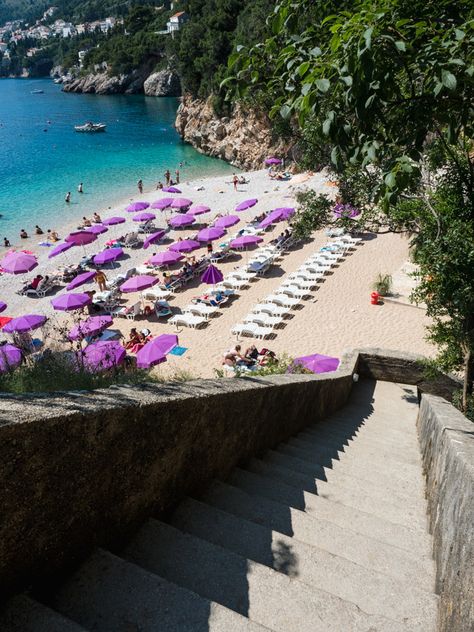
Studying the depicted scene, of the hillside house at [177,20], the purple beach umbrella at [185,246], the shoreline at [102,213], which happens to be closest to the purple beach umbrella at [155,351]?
the purple beach umbrella at [185,246]

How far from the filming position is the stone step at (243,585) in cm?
198

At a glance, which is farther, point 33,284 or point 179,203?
point 179,203

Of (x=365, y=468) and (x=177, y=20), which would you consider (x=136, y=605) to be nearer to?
(x=365, y=468)

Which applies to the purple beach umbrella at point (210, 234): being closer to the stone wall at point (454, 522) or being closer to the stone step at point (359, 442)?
the stone step at point (359, 442)

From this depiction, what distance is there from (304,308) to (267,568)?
15409mm

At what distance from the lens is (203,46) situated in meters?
53.4

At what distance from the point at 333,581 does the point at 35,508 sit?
1.56 m

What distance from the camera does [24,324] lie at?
16172mm

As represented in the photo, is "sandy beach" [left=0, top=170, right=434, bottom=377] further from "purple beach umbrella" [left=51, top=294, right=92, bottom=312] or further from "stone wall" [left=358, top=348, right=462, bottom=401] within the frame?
"stone wall" [left=358, top=348, right=462, bottom=401]

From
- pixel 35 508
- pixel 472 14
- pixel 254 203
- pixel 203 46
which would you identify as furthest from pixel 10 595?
pixel 203 46

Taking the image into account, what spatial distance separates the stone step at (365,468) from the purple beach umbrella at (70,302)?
47.7ft

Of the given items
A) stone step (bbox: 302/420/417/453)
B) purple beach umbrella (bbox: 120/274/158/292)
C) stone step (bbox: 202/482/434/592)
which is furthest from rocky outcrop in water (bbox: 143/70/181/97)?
stone step (bbox: 202/482/434/592)

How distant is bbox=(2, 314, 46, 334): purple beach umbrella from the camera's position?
52.7 ft

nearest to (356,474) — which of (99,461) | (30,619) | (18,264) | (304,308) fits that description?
(99,461)
